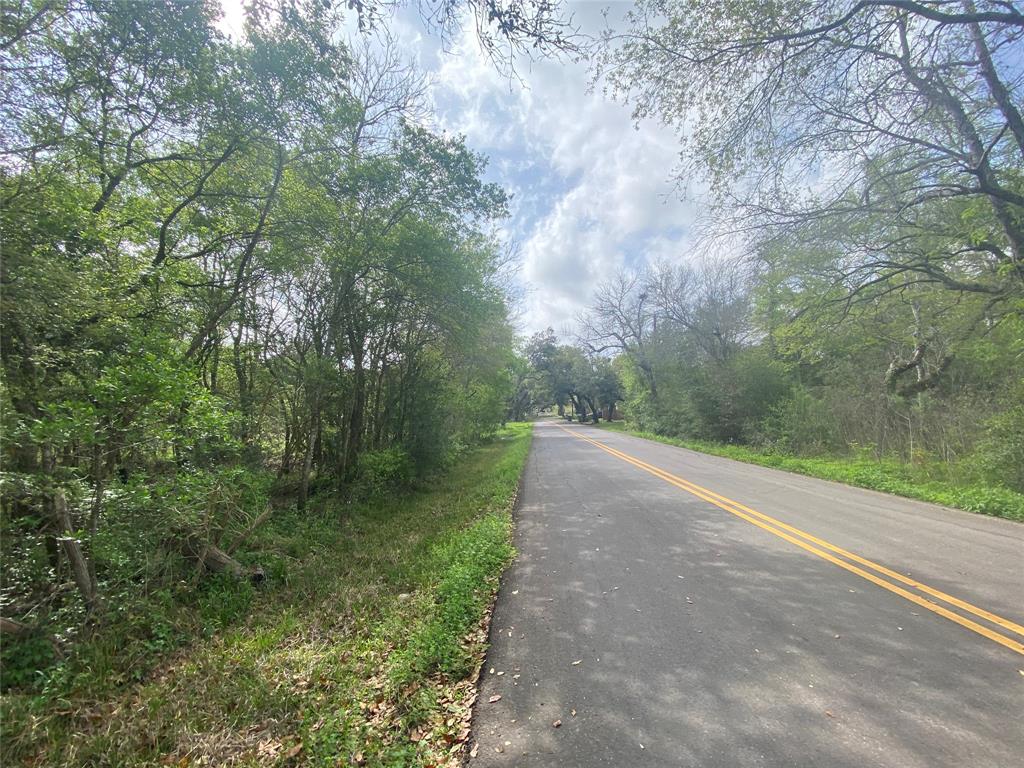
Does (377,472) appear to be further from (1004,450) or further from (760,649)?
(1004,450)

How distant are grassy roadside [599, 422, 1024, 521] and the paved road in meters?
1.18

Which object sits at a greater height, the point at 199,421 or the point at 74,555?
the point at 199,421

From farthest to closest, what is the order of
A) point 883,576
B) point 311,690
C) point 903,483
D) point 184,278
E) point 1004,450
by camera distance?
point 903,483 < point 1004,450 < point 184,278 < point 883,576 < point 311,690

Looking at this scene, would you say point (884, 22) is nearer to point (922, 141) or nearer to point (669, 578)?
point (922, 141)

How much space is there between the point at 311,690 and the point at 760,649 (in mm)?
3054

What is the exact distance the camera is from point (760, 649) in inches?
115

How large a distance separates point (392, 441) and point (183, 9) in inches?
366

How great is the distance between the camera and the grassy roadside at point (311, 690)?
2.33 m

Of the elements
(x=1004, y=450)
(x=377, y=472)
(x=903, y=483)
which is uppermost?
(x=1004, y=450)

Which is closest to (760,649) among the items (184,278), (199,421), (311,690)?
(311,690)

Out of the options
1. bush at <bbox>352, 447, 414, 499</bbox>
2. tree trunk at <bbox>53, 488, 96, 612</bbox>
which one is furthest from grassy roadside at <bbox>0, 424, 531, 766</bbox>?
bush at <bbox>352, 447, 414, 499</bbox>

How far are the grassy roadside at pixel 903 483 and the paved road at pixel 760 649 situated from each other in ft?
3.88

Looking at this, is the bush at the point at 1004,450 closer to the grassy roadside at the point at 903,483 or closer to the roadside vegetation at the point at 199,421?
the grassy roadside at the point at 903,483

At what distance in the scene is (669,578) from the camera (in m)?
4.22
